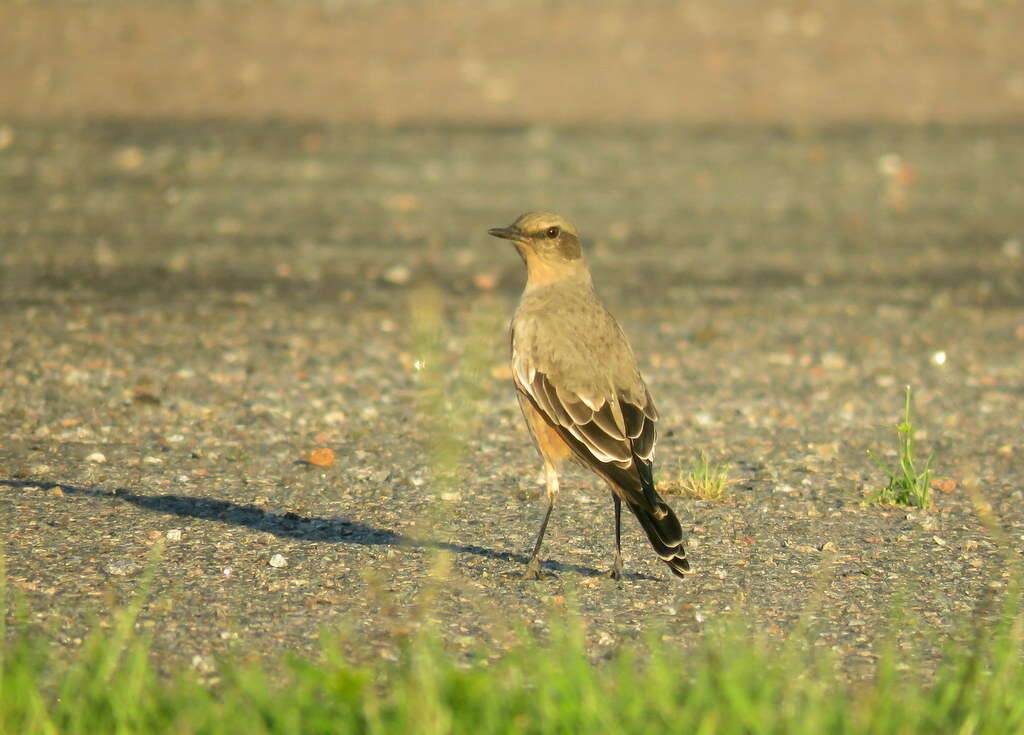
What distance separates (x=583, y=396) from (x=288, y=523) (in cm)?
187

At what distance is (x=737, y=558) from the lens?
25.0 ft

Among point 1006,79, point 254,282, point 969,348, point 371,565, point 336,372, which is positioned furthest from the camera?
point 1006,79

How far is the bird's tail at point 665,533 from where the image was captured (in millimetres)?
6457

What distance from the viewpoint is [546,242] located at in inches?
312

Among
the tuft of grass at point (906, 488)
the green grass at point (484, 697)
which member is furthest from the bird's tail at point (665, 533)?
the tuft of grass at point (906, 488)

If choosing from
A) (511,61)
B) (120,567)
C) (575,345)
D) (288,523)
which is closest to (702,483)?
(575,345)

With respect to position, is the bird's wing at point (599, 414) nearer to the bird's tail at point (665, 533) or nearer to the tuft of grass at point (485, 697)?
the bird's tail at point (665, 533)

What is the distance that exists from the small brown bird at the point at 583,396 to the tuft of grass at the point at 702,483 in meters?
1.28

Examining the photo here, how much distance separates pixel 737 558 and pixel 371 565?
5.98ft

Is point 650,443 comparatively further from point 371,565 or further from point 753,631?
point 371,565

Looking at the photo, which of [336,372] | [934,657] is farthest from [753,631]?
→ [336,372]

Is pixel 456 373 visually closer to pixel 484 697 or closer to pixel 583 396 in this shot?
pixel 583 396

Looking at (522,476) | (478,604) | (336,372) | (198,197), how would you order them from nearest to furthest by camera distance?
(478,604), (522,476), (336,372), (198,197)

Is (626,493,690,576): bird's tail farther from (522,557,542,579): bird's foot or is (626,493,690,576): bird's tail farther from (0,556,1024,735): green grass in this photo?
(522,557,542,579): bird's foot
